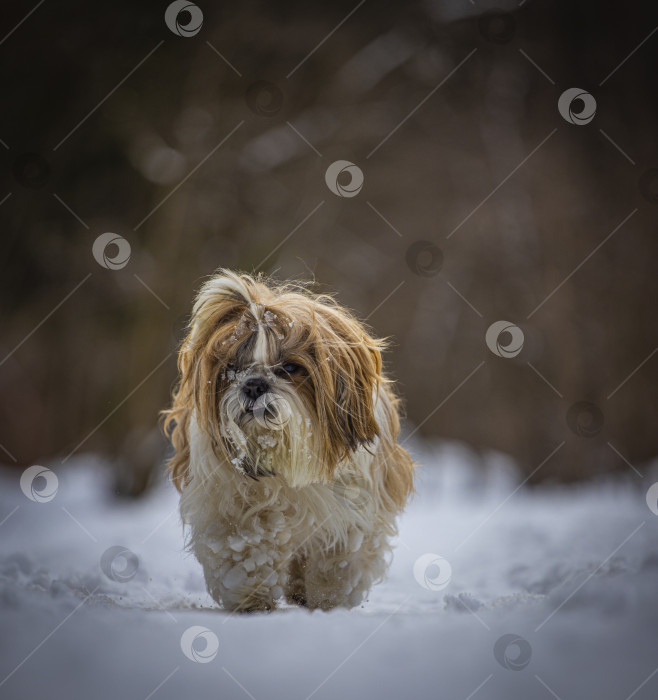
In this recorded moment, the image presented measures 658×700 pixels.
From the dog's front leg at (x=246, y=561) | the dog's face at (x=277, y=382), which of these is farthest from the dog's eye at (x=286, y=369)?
the dog's front leg at (x=246, y=561)

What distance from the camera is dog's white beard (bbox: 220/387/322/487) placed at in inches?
118

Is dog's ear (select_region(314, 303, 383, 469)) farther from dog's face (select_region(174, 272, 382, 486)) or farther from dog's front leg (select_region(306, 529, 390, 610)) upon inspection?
dog's front leg (select_region(306, 529, 390, 610))

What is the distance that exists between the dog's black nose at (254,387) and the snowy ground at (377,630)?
0.92 meters

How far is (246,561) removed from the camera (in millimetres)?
3238

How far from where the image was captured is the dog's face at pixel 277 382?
3012mm

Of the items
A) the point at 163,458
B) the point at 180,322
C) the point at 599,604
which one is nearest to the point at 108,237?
the point at 180,322

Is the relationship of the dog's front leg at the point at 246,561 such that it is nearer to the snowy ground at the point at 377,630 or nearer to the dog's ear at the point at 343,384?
the snowy ground at the point at 377,630

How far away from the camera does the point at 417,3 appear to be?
7.10 metres

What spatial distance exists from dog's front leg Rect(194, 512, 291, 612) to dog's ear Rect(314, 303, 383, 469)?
0.45 metres

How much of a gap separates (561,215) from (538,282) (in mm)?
724

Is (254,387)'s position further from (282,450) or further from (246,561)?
(246,561)

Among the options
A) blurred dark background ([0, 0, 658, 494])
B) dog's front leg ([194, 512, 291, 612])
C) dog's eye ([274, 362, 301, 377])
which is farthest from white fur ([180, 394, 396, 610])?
blurred dark background ([0, 0, 658, 494])

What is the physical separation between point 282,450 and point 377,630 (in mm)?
842

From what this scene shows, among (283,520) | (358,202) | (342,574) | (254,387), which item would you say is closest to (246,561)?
(283,520)
